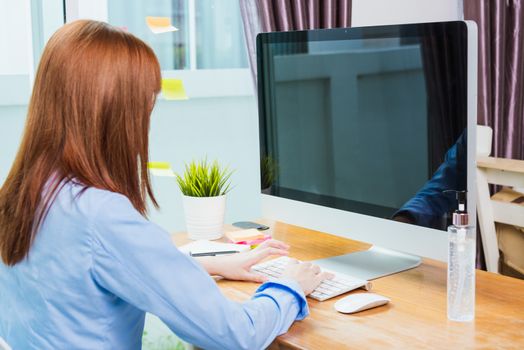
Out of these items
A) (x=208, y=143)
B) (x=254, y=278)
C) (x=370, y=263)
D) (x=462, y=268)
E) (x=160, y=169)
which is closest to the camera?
(x=462, y=268)

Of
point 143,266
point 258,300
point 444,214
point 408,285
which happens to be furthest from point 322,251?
point 143,266

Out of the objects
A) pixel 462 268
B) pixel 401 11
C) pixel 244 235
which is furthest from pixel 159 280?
pixel 401 11

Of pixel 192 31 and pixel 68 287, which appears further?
pixel 192 31

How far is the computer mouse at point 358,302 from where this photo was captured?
1.33 meters

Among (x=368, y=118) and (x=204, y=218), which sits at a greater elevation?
(x=368, y=118)

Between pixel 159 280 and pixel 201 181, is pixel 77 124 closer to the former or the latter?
pixel 159 280

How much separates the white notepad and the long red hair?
0.58 meters

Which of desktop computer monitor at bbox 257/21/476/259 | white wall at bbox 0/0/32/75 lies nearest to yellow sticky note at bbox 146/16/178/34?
white wall at bbox 0/0/32/75

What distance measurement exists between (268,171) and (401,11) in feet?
5.11

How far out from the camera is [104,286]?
107 cm

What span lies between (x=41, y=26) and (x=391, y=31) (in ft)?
4.27

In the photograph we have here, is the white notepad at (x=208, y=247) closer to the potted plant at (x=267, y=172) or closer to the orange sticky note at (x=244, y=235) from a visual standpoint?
the orange sticky note at (x=244, y=235)

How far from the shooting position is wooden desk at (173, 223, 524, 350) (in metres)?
1.20

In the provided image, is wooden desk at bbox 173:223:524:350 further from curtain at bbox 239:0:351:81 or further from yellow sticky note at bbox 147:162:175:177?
curtain at bbox 239:0:351:81
